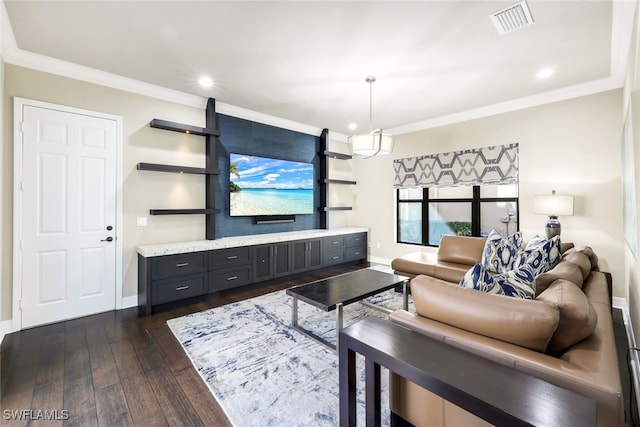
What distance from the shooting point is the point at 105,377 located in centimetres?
211

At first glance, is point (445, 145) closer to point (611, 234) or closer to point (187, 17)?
point (611, 234)

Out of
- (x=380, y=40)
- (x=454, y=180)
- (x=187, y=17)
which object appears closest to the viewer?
(x=187, y=17)

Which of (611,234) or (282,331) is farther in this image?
(611,234)

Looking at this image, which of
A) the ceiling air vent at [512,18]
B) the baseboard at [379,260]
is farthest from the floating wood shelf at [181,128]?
the baseboard at [379,260]

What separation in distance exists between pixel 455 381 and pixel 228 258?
11.1 ft

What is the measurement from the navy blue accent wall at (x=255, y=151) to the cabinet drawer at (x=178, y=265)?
75 centimetres

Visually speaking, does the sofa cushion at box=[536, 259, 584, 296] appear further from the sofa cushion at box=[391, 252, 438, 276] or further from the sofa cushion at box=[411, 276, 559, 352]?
the sofa cushion at box=[391, 252, 438, 276]

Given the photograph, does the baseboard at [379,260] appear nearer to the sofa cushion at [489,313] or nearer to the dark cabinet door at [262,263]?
the dark cabinet door at [262,263]

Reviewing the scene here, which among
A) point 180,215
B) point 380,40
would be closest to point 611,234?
point 380,40

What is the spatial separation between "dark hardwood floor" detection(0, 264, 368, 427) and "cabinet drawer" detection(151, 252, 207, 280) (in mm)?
538

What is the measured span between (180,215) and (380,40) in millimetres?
3283

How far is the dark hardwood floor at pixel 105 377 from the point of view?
5.68 ft

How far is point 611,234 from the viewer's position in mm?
3547

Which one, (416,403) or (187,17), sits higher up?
(187,17)
